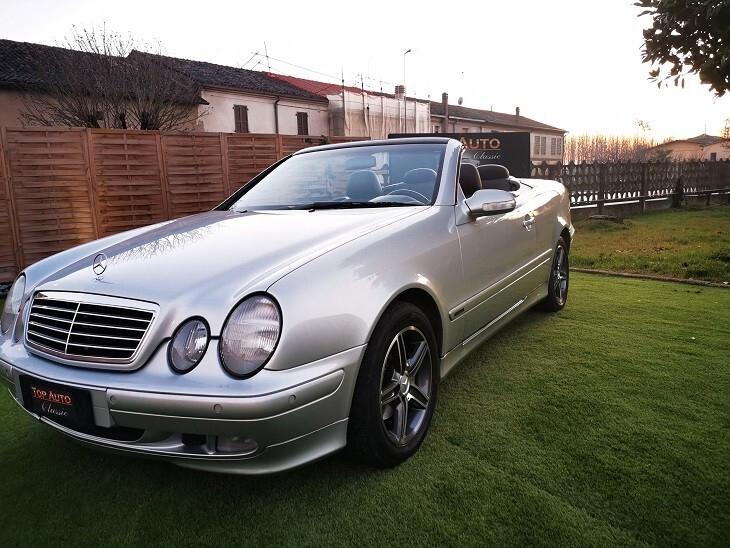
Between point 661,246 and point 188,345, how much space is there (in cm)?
832

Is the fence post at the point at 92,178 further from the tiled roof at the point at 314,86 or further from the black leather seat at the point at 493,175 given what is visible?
the tiled roof at the point at 314,86

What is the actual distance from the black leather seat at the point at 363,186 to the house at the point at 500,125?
35052mm

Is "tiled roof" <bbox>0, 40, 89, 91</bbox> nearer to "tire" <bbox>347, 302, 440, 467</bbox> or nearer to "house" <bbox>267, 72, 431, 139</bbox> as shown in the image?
"house" <bbox>267, 72, 431, 139</bbox>

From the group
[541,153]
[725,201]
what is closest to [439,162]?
[725,201]

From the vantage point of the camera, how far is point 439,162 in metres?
2.87

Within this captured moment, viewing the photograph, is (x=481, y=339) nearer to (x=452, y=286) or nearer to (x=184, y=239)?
(x=452, y=286)

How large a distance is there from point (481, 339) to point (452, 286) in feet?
2.03

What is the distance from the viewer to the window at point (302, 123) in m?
28.9

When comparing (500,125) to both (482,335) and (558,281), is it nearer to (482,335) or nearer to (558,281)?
(558,281)

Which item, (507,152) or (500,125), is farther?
(500,125)

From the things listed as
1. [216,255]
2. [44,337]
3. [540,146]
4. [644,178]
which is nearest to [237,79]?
[644,178]

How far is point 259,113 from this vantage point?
27094 millimetres

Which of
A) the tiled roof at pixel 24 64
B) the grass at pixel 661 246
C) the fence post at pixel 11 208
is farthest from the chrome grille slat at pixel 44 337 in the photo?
the tiled roof at pixel 24 64

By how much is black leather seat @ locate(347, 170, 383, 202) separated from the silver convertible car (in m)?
0.15
